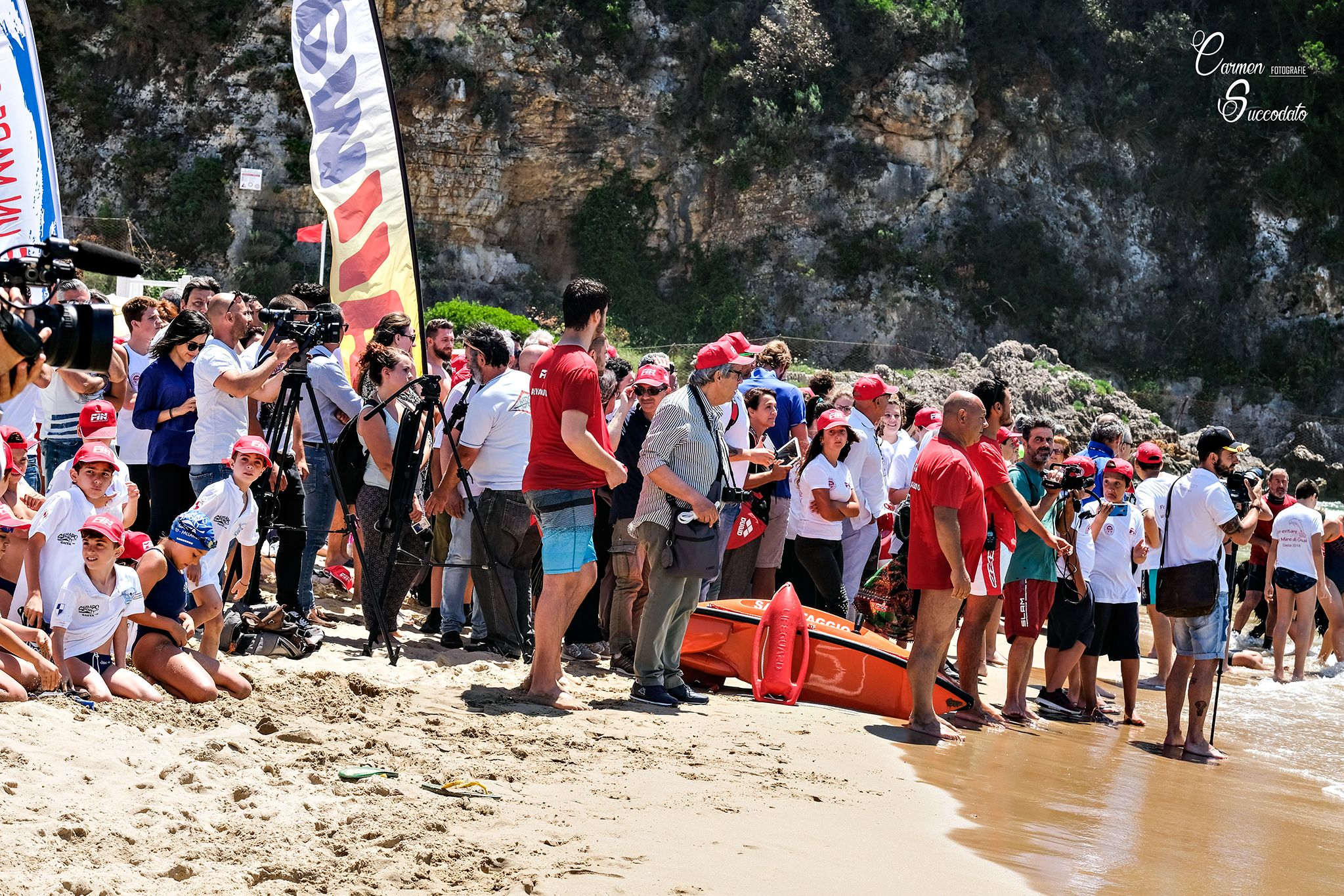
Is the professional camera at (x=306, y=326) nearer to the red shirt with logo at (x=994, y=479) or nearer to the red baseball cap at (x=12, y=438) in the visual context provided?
the red baseball cap at (x=12, y=438)

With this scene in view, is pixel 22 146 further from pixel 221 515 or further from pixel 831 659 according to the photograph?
pixel 831 659

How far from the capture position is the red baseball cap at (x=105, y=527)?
4.59 m

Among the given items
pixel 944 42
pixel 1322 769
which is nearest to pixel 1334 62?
pixel 944 42

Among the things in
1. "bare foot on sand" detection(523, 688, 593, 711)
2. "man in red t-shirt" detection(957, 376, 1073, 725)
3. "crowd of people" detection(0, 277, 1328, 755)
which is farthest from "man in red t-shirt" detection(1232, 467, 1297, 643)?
"bare foot on sand" detection(523, 688, 593, 711)

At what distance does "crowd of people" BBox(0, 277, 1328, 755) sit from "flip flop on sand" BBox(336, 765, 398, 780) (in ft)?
3.94

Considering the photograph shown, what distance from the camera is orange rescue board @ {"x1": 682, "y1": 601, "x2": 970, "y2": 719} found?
6125 millimetres

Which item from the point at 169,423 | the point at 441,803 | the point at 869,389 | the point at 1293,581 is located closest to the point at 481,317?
the point at 869,389

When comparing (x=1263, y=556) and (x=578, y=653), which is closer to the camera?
(x=578, y=653)

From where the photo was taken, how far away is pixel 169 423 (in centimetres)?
594

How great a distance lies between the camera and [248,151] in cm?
2747

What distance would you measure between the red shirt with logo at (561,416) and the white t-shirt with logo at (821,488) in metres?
2.15

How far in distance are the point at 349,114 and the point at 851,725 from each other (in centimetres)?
591

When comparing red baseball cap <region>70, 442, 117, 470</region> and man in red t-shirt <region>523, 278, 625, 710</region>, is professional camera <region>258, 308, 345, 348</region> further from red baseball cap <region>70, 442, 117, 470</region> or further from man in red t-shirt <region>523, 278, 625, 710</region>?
man in red t-shirt <region>523, 278, 625, 710</region>

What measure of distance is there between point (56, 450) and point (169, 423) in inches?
42.2
